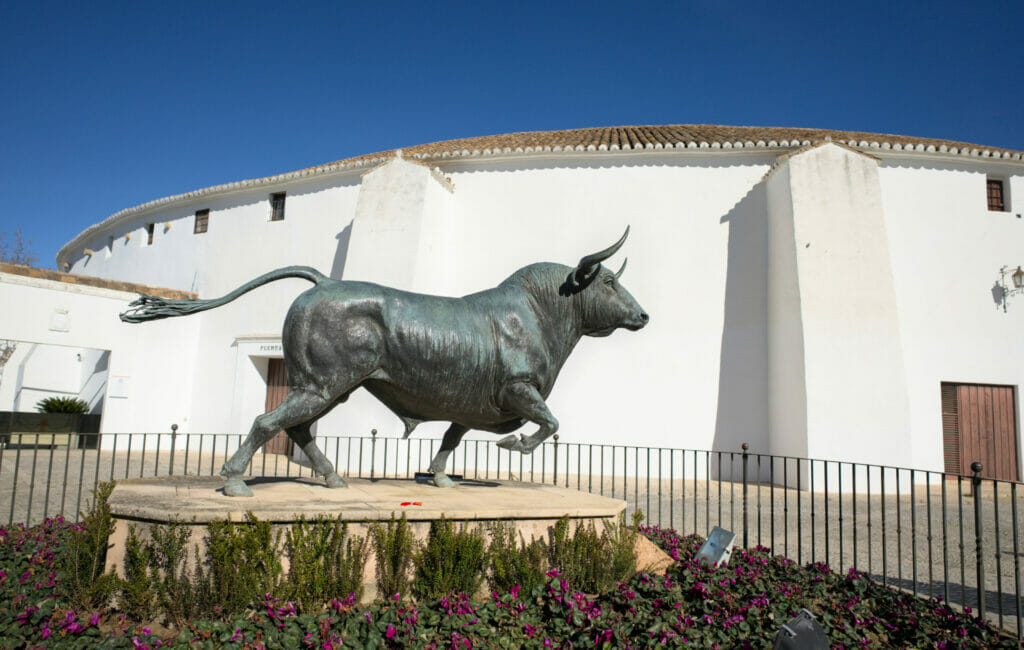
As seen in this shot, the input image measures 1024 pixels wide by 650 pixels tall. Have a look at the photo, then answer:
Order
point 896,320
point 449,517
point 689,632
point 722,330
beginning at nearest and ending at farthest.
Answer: point 689,632 → point 449,517 → point 896,320 → point 722,330

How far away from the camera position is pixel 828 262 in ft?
38.0

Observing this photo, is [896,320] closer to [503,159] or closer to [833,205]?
[833,205]

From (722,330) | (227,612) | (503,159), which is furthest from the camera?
(503,159)

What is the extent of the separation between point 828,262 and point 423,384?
10055mm

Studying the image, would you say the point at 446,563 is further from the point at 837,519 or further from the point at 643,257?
the point at 643,257

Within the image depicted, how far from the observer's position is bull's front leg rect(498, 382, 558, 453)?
4.00 metres

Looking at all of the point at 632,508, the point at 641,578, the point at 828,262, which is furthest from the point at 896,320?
the point at 641,578

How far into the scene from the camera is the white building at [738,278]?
1139 cm

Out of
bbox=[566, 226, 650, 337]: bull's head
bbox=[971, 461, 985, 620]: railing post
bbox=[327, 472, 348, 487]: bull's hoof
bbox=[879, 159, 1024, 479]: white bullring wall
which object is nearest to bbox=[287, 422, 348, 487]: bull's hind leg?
bbox=[327, 472, 348, 487]: bull's hoof

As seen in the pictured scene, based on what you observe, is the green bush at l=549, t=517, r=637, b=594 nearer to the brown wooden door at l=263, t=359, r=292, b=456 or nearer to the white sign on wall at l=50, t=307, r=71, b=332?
the brown wooden door at l=263, t=359, r=292, b=456

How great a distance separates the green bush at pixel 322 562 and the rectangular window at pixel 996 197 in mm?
14967

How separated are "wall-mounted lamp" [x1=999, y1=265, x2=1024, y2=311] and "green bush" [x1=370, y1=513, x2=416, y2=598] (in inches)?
541

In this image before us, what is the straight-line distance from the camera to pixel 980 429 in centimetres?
1202

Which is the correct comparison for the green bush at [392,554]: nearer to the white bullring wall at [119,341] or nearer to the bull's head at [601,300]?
the bull's head at [601,300]
